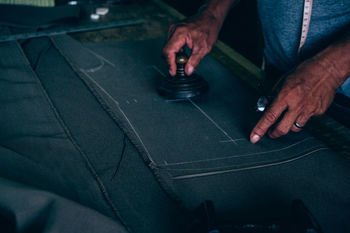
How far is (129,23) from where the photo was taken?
176cm

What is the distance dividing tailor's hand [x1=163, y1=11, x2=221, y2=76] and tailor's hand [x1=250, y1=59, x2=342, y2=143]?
384 mm

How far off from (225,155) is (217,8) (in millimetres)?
740

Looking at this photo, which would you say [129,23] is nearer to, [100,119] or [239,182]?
[100,119]

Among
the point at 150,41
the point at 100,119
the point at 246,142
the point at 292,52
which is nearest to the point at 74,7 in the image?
the point at 150,41

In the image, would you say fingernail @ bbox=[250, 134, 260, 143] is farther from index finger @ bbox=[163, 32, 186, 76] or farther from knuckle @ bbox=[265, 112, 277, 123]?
index finger @ bbox=[163, 32, 186, 76]

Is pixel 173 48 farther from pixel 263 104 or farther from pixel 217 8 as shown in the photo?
pixel 263 104

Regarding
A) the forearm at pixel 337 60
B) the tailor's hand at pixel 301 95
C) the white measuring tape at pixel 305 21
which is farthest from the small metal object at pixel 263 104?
the white measuring tape at pixel 305 21

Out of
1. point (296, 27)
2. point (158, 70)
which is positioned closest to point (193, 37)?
point (158, 70)

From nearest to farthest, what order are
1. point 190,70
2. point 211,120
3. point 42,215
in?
point 42,215 < point 211,120 < point 190,70

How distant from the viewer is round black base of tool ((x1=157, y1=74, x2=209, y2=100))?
1.08m

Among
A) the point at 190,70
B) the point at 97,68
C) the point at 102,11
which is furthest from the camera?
the point at 102,11

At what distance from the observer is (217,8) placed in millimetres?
1300

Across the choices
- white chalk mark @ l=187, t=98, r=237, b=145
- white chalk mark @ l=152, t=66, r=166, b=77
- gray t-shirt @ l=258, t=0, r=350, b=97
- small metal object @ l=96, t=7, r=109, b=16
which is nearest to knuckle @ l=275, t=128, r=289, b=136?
white chalk mark @ l=187, t=98, r=237, b=145

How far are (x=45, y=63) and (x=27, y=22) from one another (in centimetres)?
50
